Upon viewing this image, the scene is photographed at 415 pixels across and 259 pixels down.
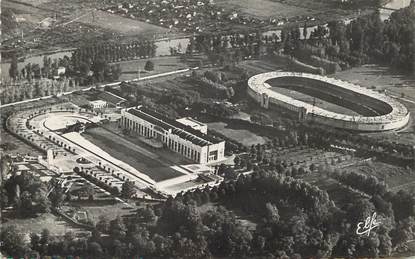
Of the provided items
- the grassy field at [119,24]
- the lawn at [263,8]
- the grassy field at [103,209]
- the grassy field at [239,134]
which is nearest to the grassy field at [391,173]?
the grassy field at [239,134]

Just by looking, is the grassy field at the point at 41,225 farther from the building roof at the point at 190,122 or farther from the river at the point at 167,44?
the river at the point at 167,44

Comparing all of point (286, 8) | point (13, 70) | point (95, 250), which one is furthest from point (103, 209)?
point (286, 8)

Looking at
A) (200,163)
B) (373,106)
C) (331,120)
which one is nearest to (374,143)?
(331,120)

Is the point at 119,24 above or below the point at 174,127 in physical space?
above

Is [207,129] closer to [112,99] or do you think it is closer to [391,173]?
[112,99]

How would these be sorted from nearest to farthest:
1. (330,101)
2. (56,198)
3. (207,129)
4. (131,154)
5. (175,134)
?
1. (56,198)
2. (131,154)
3. (175,134)
4. (207,129)
5. (330,101)

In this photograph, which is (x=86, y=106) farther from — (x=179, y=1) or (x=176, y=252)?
(x=176, y=252)
